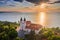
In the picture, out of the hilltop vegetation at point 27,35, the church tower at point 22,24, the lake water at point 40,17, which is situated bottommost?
the hilltop vegetation at point 27,35

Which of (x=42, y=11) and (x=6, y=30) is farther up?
(x=42, y=11)

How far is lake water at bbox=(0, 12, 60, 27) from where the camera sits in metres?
1.94

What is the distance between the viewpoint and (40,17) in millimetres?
1979

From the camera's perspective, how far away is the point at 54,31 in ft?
6.29

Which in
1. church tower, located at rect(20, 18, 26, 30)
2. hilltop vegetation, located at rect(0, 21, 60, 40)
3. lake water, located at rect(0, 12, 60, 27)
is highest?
lake water, located at rect(0, 12, 60, 27)

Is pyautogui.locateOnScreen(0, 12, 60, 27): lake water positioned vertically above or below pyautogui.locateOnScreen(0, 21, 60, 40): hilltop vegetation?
above

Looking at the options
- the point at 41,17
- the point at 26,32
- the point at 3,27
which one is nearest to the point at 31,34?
the point at 26,32

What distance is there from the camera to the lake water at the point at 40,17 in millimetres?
1937

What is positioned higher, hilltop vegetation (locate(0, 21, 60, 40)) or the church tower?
the church tower

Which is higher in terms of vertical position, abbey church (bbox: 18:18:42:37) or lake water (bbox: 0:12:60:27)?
lake water (bbox: 0:12:60:27)

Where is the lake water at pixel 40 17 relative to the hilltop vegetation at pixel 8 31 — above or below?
above

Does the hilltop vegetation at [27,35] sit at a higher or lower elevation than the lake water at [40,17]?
lower

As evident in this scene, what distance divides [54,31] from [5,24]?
2.06 ft

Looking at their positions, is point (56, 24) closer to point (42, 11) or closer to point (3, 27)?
point (42, 11)
